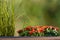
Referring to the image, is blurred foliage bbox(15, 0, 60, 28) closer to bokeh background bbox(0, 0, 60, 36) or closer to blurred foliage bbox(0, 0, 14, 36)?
bokeh background bbox(0, 0, 60, 36)

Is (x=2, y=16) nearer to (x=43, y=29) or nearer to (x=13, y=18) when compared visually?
(x=13, y=18)

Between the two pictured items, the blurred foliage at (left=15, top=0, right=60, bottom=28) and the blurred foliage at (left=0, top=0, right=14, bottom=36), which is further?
the blurred foliage at (left=15, top=0, right=60, bottom=28)

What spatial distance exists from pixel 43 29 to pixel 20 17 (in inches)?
23.3

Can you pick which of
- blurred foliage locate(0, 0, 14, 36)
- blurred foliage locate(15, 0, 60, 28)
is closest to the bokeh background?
blurred foliage locate(15, 0, 60, 28)

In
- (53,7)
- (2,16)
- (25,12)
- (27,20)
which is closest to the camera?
(2,16)

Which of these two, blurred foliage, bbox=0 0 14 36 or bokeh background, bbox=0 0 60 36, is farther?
bokeh background, bbox=0 0 60 36

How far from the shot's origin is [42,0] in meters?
4.03

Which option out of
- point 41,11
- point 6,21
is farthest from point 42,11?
point 6,21

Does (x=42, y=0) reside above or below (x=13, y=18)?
above

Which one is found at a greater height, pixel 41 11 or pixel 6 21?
pixel 41 11

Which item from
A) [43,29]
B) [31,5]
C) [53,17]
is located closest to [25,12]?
[31,5]

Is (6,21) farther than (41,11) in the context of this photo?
No

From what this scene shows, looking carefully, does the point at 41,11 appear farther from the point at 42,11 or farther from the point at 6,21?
the point at 6,21

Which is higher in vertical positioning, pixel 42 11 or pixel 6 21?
pixel 42 11
